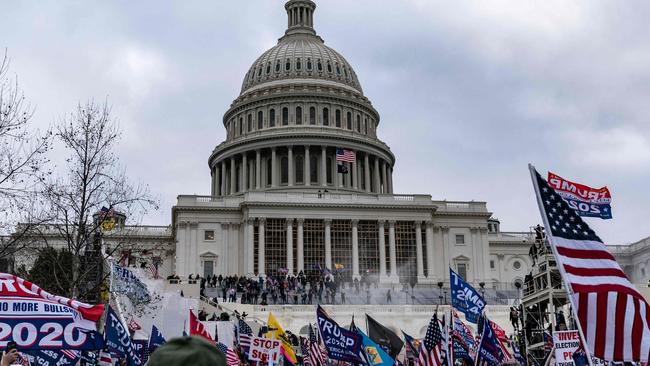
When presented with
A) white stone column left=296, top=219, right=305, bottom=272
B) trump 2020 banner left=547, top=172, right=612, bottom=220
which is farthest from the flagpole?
white stone column left=296, top=219, right=305, bottom=272

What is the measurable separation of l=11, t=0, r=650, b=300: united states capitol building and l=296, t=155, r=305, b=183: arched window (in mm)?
126

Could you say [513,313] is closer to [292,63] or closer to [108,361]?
[108,361]

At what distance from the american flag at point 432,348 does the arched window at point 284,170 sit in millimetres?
75768

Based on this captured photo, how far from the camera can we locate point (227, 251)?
82.0 metres

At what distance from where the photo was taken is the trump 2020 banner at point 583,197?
1375 centimetres

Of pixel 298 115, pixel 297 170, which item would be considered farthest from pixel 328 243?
pixel 298 115

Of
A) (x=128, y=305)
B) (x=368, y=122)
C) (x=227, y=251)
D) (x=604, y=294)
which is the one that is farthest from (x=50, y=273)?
(x=368, y=122)

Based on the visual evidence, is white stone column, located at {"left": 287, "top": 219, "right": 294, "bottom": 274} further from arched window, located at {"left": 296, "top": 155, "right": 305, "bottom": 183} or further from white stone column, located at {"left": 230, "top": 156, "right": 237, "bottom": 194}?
white stone column, located at {"left": 230, "top": 156, "right": 237, "bottom": 194}

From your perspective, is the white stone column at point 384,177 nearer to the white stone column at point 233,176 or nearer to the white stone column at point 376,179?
the white stone column at point 376,179

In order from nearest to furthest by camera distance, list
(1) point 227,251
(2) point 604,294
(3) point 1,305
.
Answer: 1. (2) point 604,294
2. (3) point 1,305
3. (1) point 227,251

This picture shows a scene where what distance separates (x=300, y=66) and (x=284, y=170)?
16.5 meters

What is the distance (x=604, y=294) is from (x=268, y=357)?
1268 centimetres

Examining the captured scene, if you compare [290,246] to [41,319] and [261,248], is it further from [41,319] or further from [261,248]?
[41,319]

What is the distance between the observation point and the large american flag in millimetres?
10305
